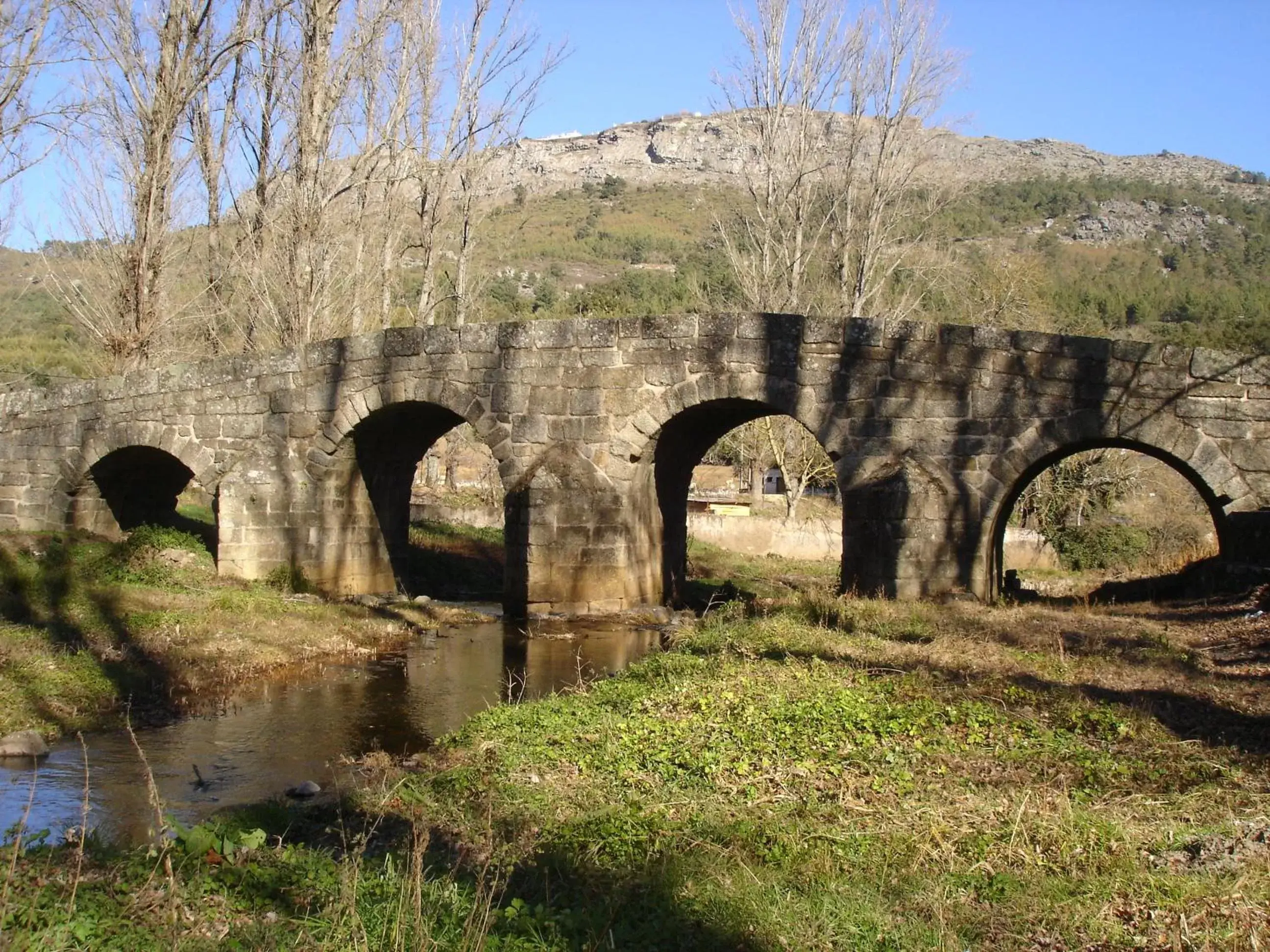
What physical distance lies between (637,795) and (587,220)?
9002cm

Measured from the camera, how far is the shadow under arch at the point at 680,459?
45.1 ft

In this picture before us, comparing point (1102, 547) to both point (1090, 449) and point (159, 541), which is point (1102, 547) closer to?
point (1090, 449)

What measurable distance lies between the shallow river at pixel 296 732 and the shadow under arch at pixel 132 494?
6161mm

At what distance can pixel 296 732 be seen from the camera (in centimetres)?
777

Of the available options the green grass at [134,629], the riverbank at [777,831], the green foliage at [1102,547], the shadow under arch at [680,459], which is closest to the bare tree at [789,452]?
the green foliage at [1102,547]

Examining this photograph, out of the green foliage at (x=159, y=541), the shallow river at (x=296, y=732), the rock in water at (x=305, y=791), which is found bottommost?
the shallow river at (x=296, y=732)

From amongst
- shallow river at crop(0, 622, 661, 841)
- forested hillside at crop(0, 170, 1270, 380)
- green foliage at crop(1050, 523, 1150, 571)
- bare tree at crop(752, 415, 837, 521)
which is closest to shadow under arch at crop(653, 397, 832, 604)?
shallow river at crop(0, 622, 661, 841)

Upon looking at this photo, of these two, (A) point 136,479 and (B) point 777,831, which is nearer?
(B) point 777,831

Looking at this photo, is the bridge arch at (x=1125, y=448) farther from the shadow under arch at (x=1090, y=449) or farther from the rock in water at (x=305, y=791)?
the rock in water at (x=305, y=791)

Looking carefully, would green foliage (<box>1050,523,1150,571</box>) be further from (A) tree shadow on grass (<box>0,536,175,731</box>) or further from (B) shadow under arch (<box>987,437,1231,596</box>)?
(A) tree shadow on grass (<box>0,536,175,731</box>)

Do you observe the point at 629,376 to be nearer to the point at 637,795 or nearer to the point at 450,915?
the point at 637,795

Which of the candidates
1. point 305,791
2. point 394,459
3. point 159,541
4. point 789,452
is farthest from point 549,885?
point 789,452

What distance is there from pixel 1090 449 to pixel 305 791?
9.28 meters

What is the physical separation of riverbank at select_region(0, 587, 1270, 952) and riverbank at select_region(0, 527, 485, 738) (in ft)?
9.54
